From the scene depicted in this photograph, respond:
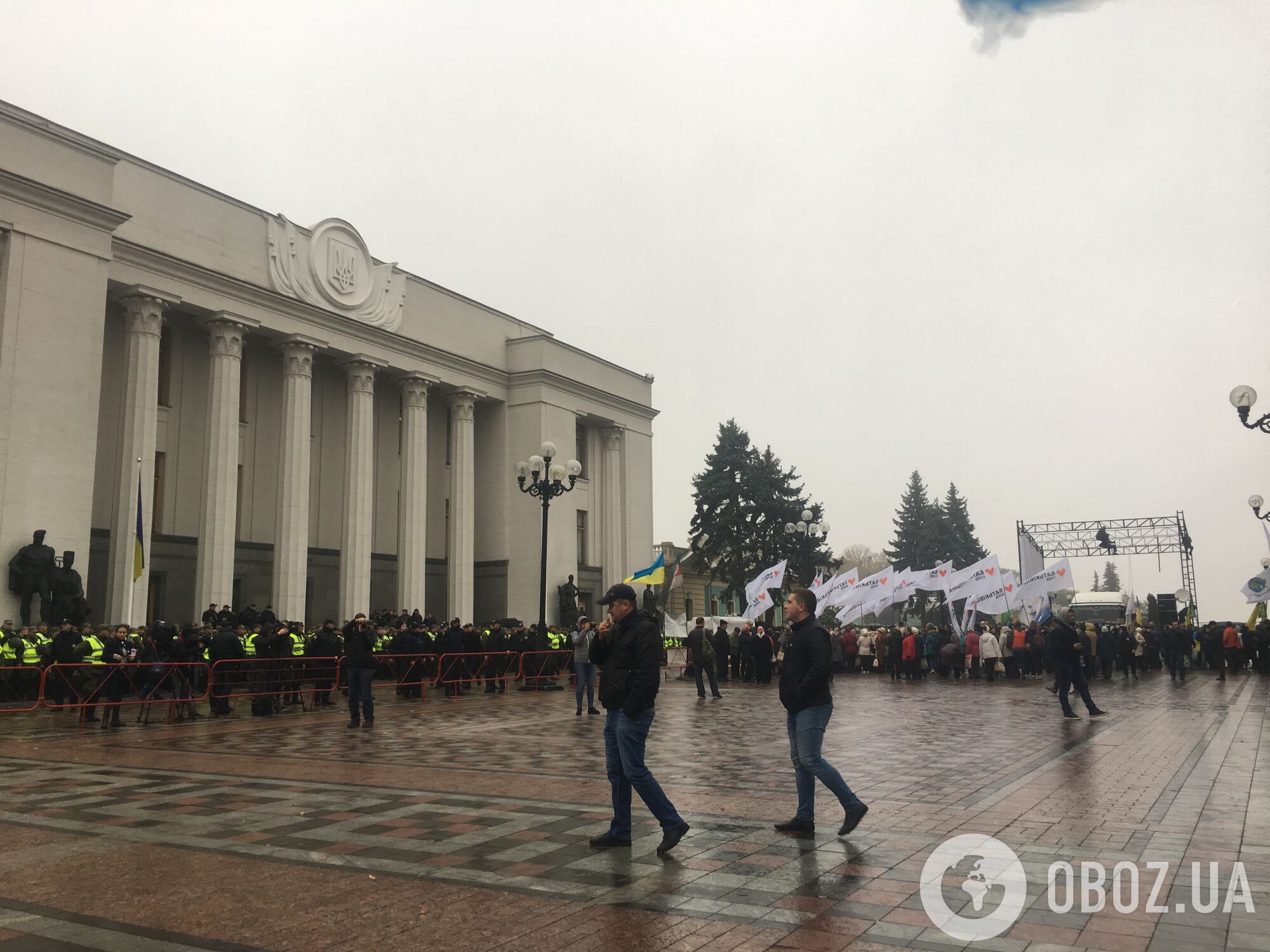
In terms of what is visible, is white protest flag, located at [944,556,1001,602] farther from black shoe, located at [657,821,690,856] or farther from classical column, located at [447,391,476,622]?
black shoe, located at [657,821,690,856]

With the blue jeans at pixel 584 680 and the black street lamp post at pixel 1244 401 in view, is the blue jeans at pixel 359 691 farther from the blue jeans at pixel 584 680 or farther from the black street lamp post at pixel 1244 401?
the black street lamp post at pixel 1244 401

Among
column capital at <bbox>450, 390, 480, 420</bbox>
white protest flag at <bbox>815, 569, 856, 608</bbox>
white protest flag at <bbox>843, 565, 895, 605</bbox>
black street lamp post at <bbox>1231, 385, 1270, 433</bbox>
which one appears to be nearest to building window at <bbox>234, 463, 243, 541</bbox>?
column capital at <bbox>450, 390, 480, 420</bbox>

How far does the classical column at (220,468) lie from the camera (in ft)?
101

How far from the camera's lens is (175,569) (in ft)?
106

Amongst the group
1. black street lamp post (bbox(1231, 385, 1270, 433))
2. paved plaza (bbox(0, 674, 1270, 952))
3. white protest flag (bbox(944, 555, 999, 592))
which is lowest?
paved plaza (bbox(0, 674, 1270, 952))

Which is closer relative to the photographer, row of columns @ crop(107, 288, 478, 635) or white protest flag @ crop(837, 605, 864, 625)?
row of columns @ crop(107, 288, 478, 635)

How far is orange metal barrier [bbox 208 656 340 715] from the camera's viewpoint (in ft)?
57.8

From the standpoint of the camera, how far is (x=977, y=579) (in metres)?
31.0

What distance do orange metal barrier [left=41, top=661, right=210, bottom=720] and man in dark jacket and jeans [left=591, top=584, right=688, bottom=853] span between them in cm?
1194

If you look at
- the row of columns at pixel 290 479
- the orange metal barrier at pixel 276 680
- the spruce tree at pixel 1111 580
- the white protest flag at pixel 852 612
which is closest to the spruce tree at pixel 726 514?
the row of columns at pixel 290 479

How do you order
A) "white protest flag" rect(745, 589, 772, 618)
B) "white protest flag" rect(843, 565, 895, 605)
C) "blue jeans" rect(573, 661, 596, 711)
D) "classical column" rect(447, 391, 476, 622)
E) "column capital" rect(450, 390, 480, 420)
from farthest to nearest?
"column capital" rect(450, 390, 480, 420)
"classical column" rect(447, 391, 476, 622)
"white protest flag" rect(843, 565, 895, 605)
"white protest flag" rect(745, 589, 772, 618)
"blue jeans" rect(573, 661, 596, 711)

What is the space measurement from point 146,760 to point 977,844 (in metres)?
9.42

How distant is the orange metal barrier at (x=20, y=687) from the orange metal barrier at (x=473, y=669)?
8028 millimetres

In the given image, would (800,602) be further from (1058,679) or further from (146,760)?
(1058,679)
